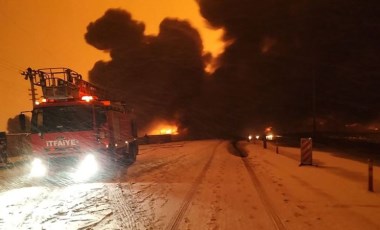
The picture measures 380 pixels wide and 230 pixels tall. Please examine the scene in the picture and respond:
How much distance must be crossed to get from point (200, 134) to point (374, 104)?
29624 mm

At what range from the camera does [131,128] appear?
2192cm

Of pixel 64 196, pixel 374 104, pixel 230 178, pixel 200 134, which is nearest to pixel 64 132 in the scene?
pixel 64 196

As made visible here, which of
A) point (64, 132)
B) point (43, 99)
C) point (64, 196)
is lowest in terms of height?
point (64, 196)

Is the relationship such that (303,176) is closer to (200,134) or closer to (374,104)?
(374,104)

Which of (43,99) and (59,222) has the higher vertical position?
(43,99)

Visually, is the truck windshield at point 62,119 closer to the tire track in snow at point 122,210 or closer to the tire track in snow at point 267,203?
the tire track in snow at point 122,210

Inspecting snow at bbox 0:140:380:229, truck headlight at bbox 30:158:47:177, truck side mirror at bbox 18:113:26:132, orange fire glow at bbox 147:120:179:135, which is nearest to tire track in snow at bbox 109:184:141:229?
snow at bbox 0:140:380:229

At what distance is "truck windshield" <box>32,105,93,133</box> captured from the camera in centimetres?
1510

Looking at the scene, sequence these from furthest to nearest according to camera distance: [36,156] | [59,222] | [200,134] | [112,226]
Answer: [200,134] → [36,156] → [59,222] → [112,226]

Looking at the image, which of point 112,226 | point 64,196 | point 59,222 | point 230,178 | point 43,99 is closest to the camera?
point 112,226

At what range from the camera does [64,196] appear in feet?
35.8

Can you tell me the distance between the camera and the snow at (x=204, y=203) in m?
7.39

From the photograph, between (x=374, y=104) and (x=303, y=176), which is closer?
(x=303, y=176)

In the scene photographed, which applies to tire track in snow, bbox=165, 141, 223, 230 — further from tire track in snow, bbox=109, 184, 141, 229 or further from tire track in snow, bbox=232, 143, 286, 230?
tire track in snow, bbox=232, 143, 286, 230
